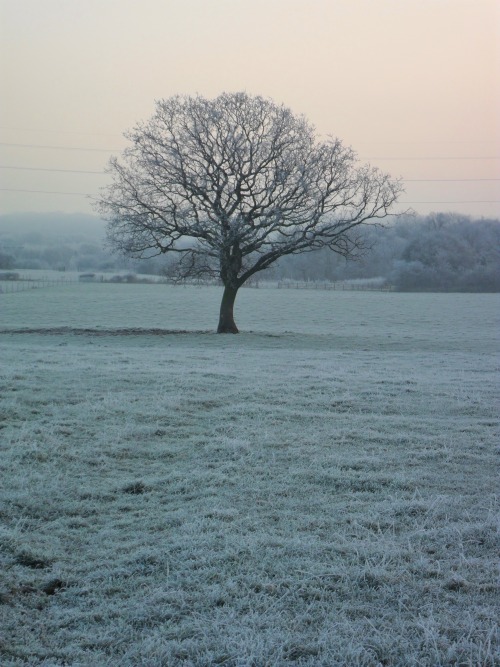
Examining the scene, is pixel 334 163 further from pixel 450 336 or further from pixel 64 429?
pixel 64 429

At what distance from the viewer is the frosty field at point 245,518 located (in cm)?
404

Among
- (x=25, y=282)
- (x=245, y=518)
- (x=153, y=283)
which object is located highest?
(x=153, y=283)

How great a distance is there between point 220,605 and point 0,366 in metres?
11.4

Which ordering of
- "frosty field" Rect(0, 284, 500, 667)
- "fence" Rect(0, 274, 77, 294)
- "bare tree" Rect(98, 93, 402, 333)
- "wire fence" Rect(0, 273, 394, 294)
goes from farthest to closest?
1. "wire fence" Rect(0, 273, 394, 294)
2. "fence" Rect(0, 274, 77, 294)
3. "bare tree" Rect(98, 93, 402, 333)
4. "frosty field" Rect(0, 284, 500, 667)

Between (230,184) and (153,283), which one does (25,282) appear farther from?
(230,184)

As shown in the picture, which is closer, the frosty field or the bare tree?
the frosty field

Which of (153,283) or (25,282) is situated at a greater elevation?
(153,283)

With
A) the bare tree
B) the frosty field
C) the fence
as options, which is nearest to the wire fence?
the fence

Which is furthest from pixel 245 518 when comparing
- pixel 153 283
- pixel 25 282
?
pixel 25 282

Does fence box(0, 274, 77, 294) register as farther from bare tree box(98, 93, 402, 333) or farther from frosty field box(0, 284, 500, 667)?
frosty field box(0, 284, 500, 667)

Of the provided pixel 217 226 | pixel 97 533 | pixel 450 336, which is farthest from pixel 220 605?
pixel 450 336

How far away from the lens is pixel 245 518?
6176 mm

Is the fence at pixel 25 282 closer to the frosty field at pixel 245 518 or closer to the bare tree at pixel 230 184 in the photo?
the bare tree at pixel 230 184

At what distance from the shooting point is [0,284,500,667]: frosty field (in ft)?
13.2
